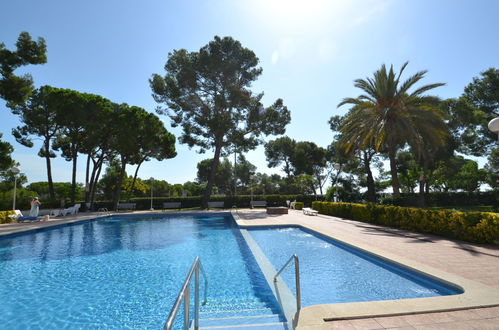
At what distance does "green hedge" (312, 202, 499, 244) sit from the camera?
22.7ft

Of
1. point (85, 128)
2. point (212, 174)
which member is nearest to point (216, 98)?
point (212, 174)

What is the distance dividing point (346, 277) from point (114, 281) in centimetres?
490

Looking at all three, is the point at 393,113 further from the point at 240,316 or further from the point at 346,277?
the point at 240,316

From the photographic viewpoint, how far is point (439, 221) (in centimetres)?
844

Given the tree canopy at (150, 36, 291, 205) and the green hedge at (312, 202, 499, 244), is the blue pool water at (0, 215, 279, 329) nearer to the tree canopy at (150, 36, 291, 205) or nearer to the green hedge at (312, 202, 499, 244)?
the green hedge at (312, 202, 499, 244)

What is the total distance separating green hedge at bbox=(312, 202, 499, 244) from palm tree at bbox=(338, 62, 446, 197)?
303 cm

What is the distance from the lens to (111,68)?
1464 cm

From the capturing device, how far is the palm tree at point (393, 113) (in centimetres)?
1330

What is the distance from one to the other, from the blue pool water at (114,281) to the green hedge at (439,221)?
623cm

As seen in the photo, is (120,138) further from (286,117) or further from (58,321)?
(58,321)

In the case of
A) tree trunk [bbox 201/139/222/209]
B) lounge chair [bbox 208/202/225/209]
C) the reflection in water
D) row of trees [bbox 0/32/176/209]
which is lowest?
the reflection in water

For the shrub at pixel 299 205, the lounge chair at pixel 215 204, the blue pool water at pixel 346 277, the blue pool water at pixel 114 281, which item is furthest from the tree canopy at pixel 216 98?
the blue pool water at pixel 346 277

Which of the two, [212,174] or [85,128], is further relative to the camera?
[212,174]

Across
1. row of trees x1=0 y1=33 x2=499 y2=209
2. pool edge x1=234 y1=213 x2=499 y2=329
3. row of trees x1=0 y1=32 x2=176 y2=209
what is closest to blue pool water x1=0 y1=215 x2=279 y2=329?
pool edge x1=234 y1=213 x2=499 y2=329
